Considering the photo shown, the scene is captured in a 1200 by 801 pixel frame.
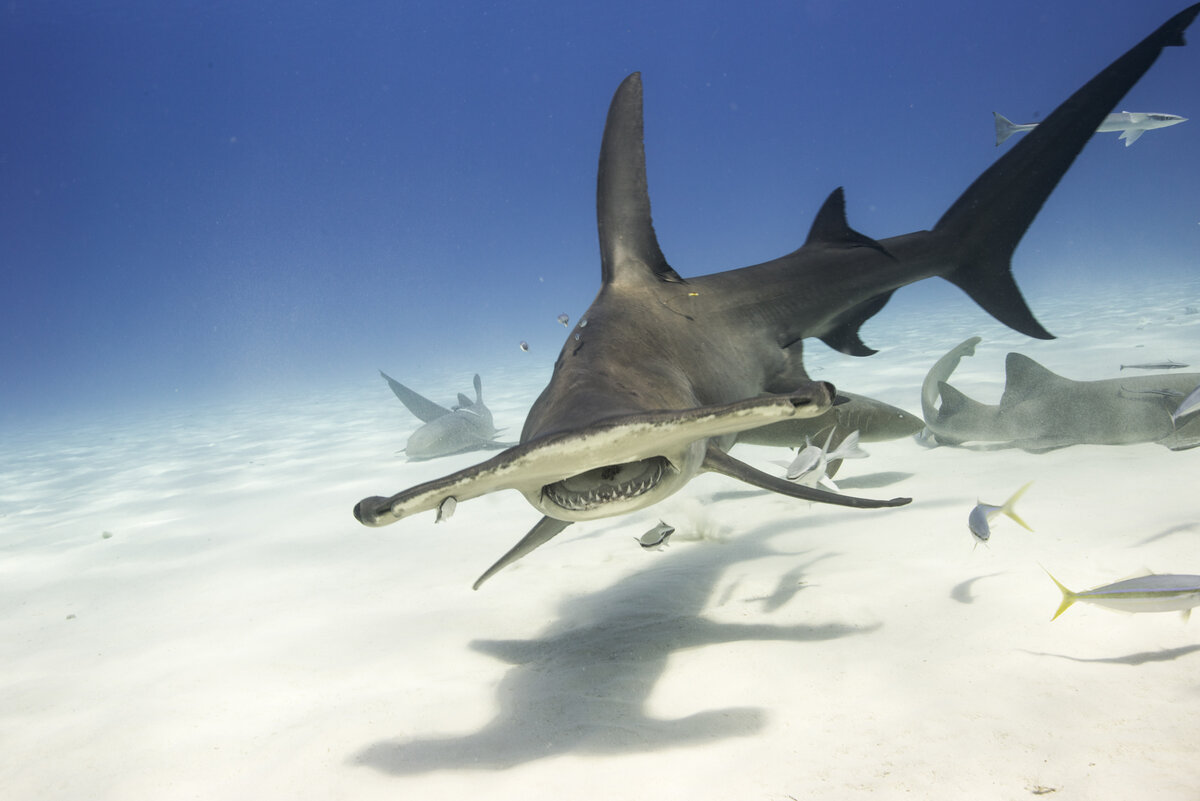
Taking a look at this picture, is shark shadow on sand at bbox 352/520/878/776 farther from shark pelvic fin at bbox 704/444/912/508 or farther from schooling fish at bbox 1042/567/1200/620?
schooling fish at bbox 1042/567/1200/620

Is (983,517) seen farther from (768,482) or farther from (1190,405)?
(1190,405)

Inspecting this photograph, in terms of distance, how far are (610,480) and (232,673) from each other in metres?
2.60

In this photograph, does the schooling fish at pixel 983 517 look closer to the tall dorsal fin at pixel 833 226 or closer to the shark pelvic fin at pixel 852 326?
the shark pelvic fin at pixel 852 326

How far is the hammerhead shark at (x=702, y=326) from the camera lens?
1604 millimetres

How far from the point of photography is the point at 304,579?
4.68 m

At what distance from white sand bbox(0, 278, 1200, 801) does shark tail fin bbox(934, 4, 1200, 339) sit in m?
1.56

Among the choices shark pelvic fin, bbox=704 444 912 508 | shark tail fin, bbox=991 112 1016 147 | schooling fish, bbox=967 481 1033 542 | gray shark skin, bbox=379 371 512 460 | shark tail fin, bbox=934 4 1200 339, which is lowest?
schooling fish, bbox=967 481 1033 542

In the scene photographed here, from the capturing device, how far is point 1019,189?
3553mm

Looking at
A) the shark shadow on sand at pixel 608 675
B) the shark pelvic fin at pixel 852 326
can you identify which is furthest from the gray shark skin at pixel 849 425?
the shark shadow on sand at pixel 608 675

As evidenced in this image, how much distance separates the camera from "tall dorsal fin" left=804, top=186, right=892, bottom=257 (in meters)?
3.88

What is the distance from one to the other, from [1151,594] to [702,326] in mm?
2094

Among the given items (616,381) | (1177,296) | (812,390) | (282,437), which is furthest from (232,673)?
(1177,296)

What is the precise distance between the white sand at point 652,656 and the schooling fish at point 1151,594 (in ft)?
0.88

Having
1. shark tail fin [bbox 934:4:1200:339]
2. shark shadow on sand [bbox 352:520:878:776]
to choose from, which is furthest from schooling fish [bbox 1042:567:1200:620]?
shark tail fin [bbox 934:4:1200:339]
